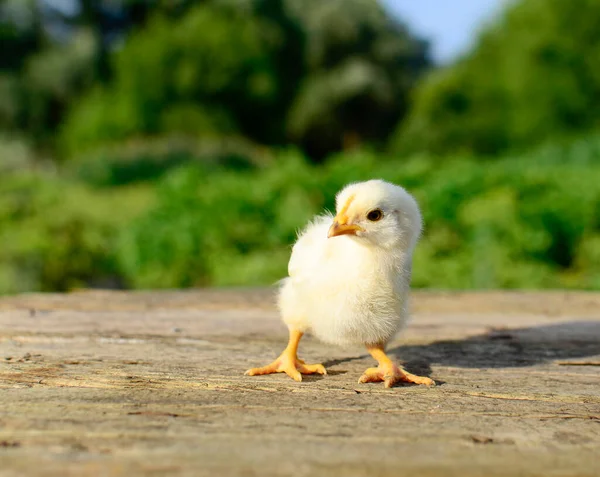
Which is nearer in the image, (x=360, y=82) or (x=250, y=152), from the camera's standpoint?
(x=250, y=152)

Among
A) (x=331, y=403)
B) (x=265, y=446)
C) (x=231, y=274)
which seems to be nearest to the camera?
(x=265, y=446)

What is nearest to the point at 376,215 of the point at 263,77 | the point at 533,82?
the point at 533,82

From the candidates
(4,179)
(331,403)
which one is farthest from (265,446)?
(4,179)

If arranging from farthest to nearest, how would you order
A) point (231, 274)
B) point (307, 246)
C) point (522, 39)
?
point (522, 39), point (231, 274), point (307, 246)

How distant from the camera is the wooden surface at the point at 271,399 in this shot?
50.8 inches

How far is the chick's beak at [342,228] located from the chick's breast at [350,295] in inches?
3.9

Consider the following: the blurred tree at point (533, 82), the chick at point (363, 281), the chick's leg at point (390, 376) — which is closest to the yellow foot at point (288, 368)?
the chick at point (363, 281)

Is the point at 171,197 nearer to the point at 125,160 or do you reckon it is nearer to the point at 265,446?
the point at 265,446

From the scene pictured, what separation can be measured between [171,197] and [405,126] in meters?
19.8

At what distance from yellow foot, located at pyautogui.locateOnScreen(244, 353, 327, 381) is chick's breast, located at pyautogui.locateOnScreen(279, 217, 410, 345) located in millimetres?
99

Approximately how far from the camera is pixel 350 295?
7.04 feet

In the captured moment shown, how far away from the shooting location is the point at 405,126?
85.7 ft

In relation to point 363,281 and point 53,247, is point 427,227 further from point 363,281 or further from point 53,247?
point 363,281

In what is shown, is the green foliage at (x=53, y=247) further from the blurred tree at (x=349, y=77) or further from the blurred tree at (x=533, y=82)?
the blurred tree at (x=349, y=77)
